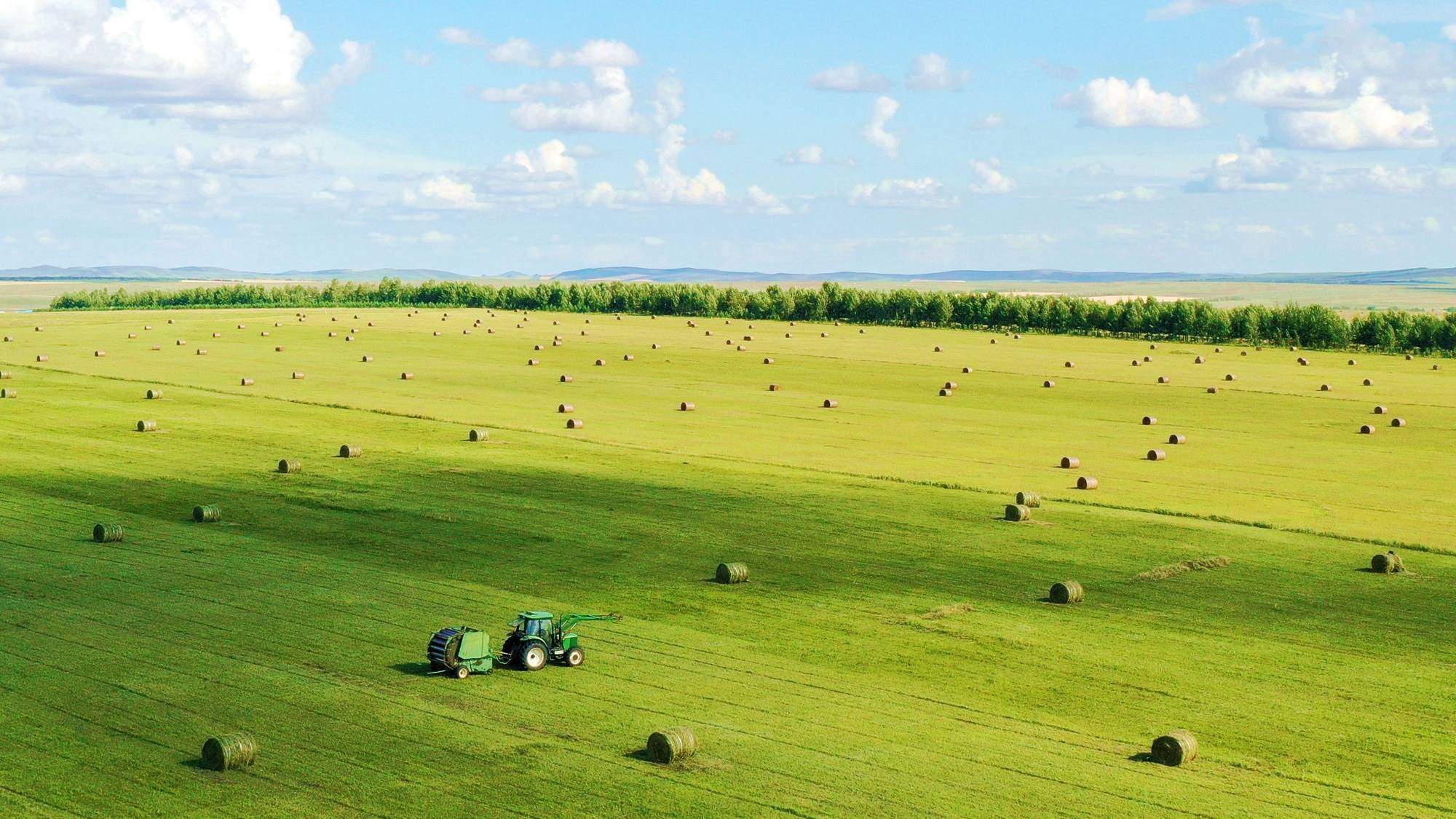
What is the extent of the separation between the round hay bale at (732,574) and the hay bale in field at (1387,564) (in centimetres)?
1290

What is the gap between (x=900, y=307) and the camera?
14925cm

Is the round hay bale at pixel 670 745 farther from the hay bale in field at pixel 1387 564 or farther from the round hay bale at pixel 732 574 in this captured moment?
the hay bale in field at pixel 1387 564

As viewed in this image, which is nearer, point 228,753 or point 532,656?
point 228,753

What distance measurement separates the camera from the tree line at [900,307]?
377 feet

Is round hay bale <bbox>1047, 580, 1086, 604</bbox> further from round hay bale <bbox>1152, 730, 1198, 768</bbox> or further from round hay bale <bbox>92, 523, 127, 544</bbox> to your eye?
round hay bale <bbox>92, 523, 127, 544</bbox>

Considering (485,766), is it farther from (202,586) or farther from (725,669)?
(202,586)

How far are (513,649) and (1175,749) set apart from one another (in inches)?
391

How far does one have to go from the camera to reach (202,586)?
29.4 m

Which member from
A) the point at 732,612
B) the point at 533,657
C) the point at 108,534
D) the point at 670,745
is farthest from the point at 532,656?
the point at 108,534

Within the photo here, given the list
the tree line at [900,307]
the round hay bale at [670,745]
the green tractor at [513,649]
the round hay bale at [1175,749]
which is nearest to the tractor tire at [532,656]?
the green tractor at [513,649]

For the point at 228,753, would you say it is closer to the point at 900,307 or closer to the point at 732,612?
the point at 732,612

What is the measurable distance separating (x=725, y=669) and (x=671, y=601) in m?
4.92

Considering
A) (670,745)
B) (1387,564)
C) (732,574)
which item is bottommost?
(670,745)

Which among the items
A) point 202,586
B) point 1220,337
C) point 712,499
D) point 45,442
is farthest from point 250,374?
point 1220,337
